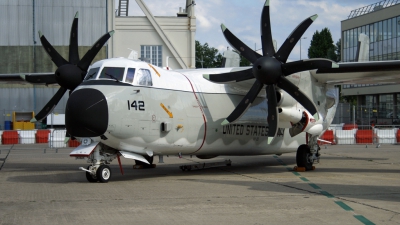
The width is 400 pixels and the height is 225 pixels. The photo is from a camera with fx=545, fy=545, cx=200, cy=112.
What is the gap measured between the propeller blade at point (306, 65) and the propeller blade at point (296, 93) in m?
0.28

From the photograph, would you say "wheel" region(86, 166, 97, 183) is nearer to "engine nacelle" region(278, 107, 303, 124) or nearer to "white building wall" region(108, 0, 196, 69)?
"engine nacelle" region(278, 107, 303, 124)

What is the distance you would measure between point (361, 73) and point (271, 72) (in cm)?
406

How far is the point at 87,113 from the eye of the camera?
14.2 meters

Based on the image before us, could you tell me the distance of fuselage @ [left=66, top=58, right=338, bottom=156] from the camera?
1474 cm

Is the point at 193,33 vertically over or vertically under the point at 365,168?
over

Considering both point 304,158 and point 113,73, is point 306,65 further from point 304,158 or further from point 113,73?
point 113,73

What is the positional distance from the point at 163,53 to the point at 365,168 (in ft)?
109

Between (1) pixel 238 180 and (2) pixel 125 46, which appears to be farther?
(2) pixel 125 46

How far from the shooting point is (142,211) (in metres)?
10.3

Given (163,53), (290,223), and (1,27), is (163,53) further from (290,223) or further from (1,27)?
(290,223)

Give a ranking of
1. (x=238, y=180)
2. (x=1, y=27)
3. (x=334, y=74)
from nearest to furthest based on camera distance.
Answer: (x=238, y=180), (x=334, y=74), (x=1, y=27)

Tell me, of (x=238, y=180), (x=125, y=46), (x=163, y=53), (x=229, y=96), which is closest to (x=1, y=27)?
(x=125, y=46)

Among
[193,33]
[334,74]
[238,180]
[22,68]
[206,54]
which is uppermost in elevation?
[206,54]

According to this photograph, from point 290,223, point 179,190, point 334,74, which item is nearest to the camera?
point 290,223
